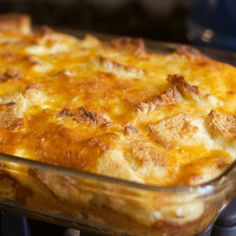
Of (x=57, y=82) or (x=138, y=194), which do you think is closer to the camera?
Result: (x=138, y=194)

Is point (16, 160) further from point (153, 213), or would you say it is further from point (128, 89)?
point (128, 89)

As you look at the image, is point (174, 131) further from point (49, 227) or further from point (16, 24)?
point (16, 24)

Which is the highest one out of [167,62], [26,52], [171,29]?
[167,62]

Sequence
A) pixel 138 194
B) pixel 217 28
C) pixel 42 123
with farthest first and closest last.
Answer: pixel 217 28 → pixel 42 123 → pixel 138 194

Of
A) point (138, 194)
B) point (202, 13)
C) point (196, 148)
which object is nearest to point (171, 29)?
point (202, 13)

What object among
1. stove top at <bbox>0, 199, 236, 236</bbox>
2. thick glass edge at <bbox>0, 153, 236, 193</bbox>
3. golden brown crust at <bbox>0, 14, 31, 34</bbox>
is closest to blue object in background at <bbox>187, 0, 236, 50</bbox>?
golden brown crust at <bbox>0, 14, 31, 34</bbox>

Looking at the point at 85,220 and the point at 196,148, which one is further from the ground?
the point at 196,148

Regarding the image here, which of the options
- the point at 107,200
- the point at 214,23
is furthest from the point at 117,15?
the point at 107,200

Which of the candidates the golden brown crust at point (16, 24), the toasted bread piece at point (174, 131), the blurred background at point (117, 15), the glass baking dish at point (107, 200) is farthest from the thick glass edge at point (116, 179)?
the blurred background at point (117, 15)
